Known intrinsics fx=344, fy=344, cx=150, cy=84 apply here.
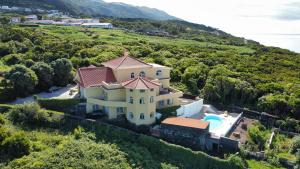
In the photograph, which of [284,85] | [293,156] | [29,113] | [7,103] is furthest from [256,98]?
[7,103]

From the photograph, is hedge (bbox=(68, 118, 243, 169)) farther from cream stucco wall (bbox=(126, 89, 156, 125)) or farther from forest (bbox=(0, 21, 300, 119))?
forest (bbox=(0, 21, 300, 119))

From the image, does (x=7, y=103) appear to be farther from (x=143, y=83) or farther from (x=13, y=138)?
(x=143, y=83)

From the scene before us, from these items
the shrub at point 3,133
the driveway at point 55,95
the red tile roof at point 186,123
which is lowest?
the shrub at point 3,133

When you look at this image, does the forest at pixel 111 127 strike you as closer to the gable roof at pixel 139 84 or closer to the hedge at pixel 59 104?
the hedge at pixel 59 104

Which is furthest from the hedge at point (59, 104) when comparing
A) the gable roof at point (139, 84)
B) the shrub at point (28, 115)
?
the gable roof at point (139, 84)

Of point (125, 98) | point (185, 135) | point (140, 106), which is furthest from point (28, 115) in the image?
point (185, 135)

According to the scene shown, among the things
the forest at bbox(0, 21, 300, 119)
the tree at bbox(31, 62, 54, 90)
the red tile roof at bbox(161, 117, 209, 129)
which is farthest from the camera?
the tree at bbox(31, 62, 54, 90)

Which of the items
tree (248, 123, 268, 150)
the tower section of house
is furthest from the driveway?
tree (248, 123, 268, 150)
